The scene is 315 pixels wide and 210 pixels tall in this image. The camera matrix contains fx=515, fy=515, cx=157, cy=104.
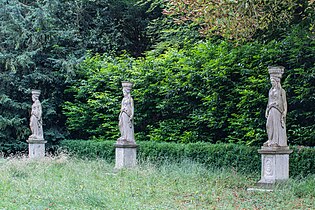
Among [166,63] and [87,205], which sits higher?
[166,63]

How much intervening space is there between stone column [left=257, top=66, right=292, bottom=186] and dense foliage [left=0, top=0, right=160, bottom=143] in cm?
1142

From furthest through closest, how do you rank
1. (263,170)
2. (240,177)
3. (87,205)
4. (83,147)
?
(83,147)
(240,177)
(263,170)
(87,205)

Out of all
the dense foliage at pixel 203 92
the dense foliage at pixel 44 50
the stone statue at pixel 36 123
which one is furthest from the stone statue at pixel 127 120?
the dense foliage at pixel 44 50

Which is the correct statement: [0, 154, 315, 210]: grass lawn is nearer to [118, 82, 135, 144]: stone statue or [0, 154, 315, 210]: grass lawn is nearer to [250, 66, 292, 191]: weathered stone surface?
Answer: [250, 66, 292, 191]: weathered stone surface

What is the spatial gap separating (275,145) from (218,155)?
129 inches

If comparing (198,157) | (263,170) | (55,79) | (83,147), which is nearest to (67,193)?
(263,170)

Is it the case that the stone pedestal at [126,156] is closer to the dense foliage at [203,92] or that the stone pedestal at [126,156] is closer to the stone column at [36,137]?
the dense foliage at [203,92]

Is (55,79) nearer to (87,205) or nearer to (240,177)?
(240,177)

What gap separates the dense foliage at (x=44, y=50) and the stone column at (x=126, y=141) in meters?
6.65

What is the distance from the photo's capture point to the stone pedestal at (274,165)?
11281 millimetres

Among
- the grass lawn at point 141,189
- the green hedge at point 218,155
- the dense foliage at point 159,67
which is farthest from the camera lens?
the dense foliage at point 159,67

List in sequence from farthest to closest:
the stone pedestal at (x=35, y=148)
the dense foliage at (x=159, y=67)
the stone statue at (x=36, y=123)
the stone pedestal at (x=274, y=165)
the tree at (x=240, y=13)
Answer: the stone statue at (x=36, y=123), the stone pedestal at (x=35, y=148), the dense foliage at (x=159, y=67), the tree at (x=240, y=13), the stone pedestal at (x=274, y=165)

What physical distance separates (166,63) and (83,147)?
4.75 meters

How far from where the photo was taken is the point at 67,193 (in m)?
10.2
